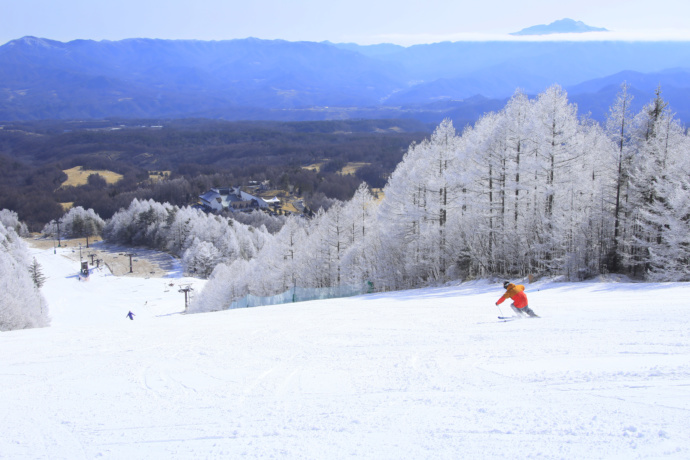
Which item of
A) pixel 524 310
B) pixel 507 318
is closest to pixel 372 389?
pixel 507 318

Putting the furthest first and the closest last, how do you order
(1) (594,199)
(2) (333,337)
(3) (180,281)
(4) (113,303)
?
1. (3) (180,281)
2. (4) (113,303)
3. (1) (594,199)
4. (2) (333,337)

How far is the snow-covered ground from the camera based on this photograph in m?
5.01

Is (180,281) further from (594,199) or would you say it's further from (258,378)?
(258,378)

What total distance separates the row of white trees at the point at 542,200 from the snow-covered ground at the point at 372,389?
9.79 m

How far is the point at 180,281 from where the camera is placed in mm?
69188

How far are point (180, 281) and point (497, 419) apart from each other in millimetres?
69962

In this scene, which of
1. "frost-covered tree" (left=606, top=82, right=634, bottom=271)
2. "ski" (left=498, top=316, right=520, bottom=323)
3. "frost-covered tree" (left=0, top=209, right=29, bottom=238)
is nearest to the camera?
"ski" (left=498, top=316, right=520, bottom=323)

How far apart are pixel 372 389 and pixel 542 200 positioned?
68.6 feet

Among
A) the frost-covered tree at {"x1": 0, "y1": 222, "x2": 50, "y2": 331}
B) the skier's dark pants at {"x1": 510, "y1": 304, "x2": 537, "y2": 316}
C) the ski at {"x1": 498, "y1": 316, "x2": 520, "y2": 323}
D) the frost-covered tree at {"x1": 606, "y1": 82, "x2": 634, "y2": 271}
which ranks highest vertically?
the frost-covered tree at {"x1": 606, "y1": 82, "x2": 634, "y2": 271}

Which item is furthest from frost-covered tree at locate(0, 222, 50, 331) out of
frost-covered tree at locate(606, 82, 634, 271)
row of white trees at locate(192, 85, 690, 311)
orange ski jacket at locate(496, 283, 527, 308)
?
frost-covered tree at locate(606, 82, 634, 271)

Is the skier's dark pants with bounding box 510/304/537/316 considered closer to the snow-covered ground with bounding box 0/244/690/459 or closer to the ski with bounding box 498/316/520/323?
the ski with bounding box 498/316/520/323

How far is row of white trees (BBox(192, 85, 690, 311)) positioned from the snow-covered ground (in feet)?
32.1

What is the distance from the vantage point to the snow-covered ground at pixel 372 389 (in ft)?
16.4

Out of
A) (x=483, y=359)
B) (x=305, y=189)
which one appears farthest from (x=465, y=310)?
(x=305, y=189)
